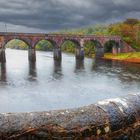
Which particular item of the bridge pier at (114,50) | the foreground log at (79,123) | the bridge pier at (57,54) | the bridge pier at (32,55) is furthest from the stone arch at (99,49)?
the foreground log at (79,123)

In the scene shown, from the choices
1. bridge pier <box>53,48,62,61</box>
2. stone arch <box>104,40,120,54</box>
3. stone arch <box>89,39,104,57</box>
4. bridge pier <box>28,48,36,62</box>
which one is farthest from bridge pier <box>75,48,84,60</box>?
bridge pier <box>28,48,36,62</box>

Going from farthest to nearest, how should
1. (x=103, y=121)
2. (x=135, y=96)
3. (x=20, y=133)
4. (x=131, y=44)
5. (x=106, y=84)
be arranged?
(x=131, y=44) → (x=106, y=84) → (x=135, y=96) → (x=103, y=121) → (x=20, y=133)

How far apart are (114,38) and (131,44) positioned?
7.00 meters

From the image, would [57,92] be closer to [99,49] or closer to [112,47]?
[99,49]

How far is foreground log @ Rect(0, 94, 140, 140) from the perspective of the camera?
4680 millimetres

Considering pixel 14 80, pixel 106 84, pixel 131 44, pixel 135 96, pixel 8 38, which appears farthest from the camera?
pixel 131 44

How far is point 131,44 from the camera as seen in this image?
11531 cm

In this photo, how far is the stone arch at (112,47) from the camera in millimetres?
116350

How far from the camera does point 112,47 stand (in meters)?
121

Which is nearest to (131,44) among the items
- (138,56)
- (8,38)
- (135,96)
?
(138,56)

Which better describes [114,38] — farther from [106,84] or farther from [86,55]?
[106,84]

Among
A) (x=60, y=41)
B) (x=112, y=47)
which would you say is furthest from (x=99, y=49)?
(x=60, y=41)

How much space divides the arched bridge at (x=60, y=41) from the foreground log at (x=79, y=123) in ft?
279

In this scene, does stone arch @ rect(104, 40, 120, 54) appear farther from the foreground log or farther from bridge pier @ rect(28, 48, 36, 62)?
the foreground log
